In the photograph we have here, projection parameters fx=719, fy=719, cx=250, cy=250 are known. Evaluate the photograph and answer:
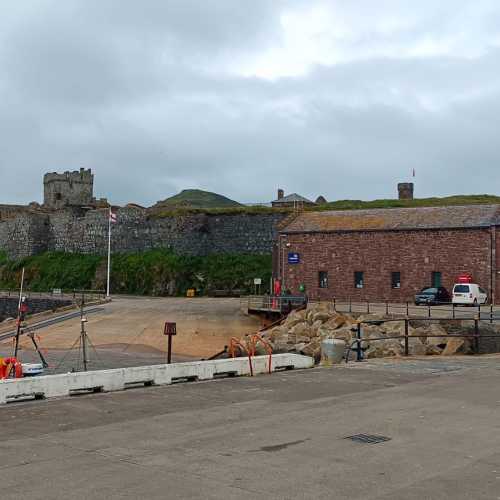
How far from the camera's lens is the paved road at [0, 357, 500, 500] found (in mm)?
7098

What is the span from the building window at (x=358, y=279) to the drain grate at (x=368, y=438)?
3879 cm

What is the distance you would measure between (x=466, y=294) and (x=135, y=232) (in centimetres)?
3751

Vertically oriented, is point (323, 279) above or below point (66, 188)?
below

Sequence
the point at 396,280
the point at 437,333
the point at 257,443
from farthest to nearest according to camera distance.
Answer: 1. the point at 396,280
2. the point at 437,333
3. the point at 257,443

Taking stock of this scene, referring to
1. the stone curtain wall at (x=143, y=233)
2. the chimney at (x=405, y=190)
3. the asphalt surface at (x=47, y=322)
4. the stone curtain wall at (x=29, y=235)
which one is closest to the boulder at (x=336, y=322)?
the asphalt surface at (x=47, y=322)

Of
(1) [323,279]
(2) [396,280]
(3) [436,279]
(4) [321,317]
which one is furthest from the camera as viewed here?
(1) [323,279]

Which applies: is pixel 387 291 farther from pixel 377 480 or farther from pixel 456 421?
pixel 377 480

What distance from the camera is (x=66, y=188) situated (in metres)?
98.6

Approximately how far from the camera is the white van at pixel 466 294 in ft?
132

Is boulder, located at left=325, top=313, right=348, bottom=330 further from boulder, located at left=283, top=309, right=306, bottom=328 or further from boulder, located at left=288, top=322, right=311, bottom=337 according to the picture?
boulder, located at left=283, top=309, right=306, bottom=328

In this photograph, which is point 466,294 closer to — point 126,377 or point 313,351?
point 313,351

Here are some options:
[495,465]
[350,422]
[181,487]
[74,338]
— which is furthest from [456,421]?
[74,338]

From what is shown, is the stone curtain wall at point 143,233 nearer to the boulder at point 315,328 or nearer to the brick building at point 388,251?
the brick building at point 388,251

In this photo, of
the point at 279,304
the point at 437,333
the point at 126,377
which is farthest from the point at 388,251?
the point at 126,377
